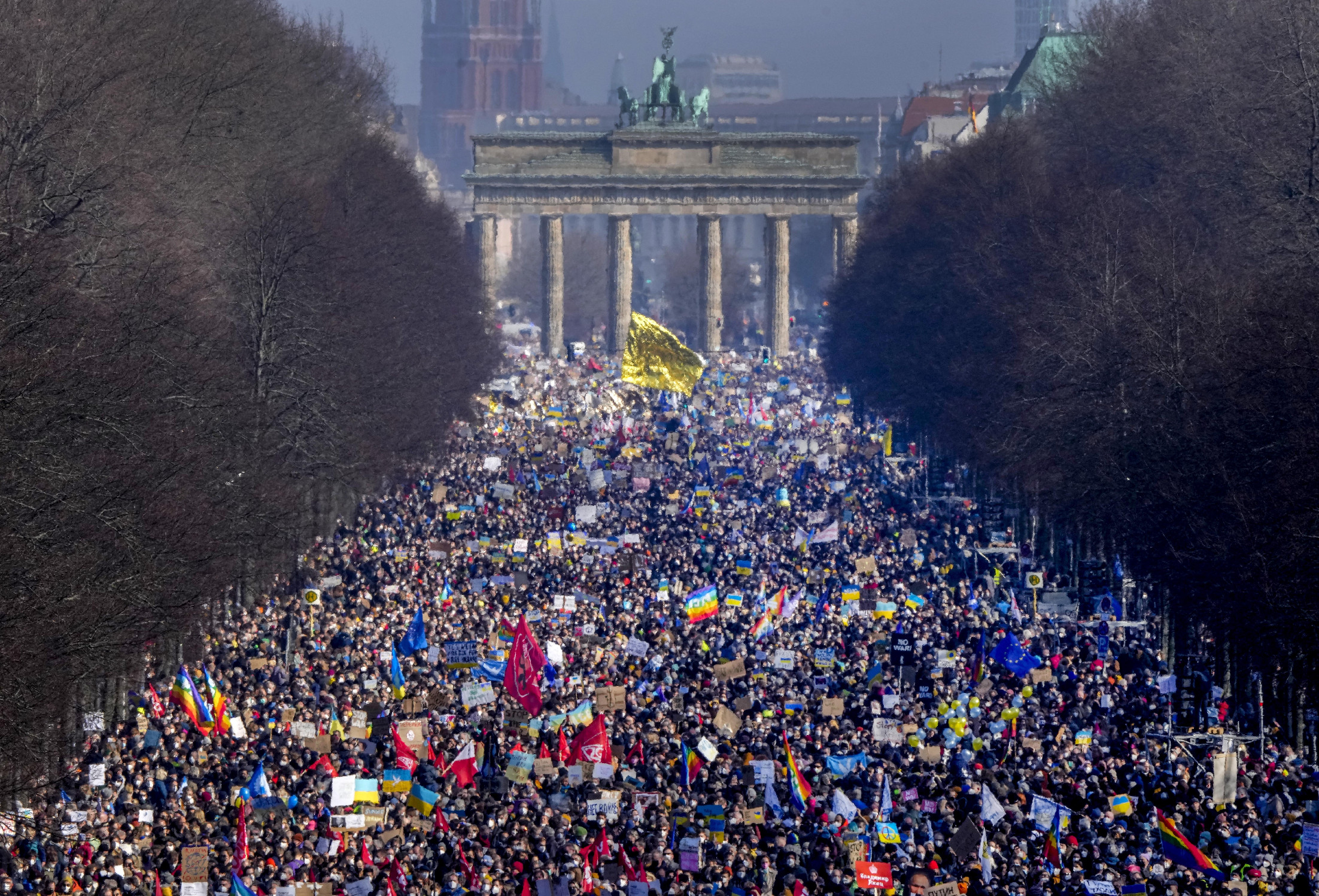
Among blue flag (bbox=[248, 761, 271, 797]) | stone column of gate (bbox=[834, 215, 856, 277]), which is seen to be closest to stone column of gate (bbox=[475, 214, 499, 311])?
stone column of gate (bbox=[834, 215, 856, 277])

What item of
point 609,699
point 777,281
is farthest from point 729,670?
point 777,281

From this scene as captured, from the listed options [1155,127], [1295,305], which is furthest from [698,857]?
[1155,127]

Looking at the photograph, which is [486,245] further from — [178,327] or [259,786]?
[259,786]

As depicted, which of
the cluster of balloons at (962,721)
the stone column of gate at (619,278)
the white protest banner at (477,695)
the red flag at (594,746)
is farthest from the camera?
the stone column of gate at (619,278)

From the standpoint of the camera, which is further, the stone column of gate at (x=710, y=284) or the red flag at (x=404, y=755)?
the stone column of gate at (x=710, y=284)

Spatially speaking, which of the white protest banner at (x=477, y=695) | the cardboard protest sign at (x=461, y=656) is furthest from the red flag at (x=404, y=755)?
the cardboard protest sign at (x=461, y=656)

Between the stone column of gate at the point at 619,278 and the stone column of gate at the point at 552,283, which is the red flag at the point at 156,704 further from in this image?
the stone column of gate at the point at 552,283
